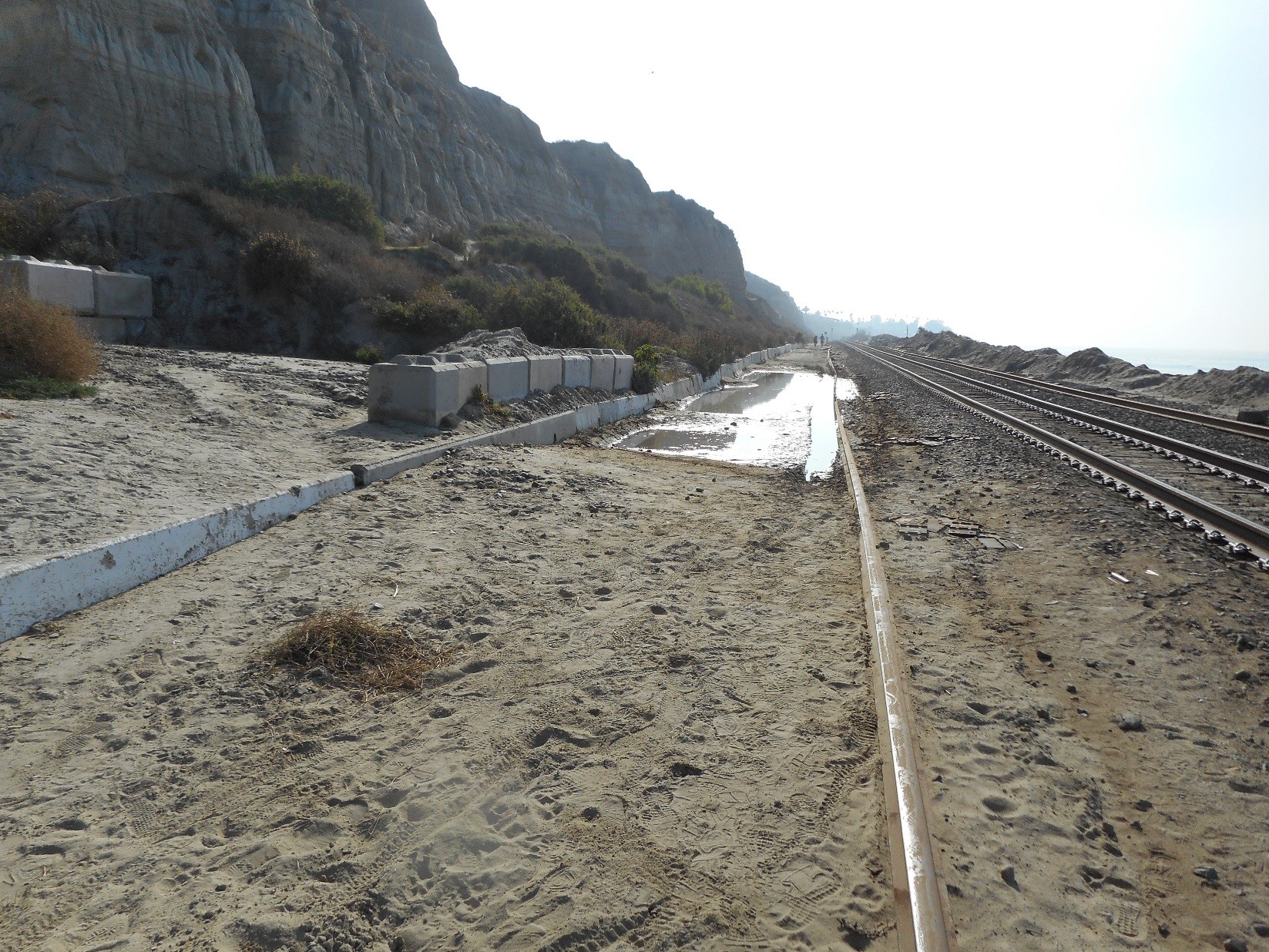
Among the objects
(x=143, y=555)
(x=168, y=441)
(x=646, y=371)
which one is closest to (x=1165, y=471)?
(x=646, y=371)

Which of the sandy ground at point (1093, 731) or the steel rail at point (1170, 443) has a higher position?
the steel rail at point (1170, 443)

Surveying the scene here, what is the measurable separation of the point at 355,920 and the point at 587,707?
1423 millimetres

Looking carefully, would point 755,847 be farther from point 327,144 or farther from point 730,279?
point 730,279

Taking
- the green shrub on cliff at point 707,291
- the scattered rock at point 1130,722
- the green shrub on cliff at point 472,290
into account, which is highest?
the green shrub on cliff at point 707,291

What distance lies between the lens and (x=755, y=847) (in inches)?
99.1

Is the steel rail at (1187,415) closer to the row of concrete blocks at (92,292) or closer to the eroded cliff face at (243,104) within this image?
the row of concrete blocks at (92,292)

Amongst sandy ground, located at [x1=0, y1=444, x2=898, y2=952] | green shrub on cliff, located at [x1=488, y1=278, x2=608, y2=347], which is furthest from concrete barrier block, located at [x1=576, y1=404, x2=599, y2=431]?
sandy ground, located at [x1=0, y1=444, x2=898, y2=952]

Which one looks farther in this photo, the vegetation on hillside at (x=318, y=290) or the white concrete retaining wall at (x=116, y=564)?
the vegetation on hillside at (x=318, y=290)

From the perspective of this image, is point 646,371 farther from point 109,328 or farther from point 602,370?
point 109,328

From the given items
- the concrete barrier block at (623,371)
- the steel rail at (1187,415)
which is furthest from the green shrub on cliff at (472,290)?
the steel rail at (1187,415)

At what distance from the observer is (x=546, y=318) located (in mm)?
17000

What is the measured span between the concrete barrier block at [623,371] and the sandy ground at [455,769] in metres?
10.8

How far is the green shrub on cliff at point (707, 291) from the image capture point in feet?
218

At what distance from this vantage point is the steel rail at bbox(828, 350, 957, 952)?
210 cm
